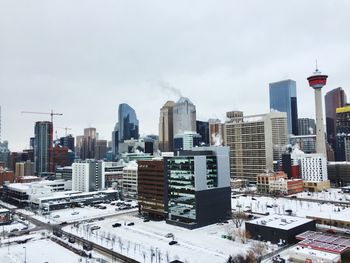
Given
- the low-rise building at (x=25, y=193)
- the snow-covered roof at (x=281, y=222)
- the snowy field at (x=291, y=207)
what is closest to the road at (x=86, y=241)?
the low-rise building at (x=25, y=193)

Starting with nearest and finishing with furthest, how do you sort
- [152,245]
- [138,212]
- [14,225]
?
[152,245], [14,225], [138,212]

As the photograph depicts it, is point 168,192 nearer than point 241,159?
Yes

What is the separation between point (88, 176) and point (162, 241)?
289ft

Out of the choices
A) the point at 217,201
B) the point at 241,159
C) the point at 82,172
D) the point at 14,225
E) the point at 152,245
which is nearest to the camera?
the point at 152,245

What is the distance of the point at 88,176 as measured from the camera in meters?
145

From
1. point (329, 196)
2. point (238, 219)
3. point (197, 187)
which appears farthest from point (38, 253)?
point (329, 196)

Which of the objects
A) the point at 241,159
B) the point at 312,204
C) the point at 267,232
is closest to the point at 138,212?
the point at 267,232

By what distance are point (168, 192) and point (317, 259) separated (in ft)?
137

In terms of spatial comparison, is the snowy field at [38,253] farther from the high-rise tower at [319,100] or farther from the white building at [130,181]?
the high-rise tower at [319,100]

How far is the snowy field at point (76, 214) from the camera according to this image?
301ft

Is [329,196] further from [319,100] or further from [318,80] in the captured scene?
[318,80]

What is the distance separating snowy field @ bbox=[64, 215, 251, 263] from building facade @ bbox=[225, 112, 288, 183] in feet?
308

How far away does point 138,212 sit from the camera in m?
96.4

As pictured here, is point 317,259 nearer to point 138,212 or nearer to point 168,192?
point 168,192
